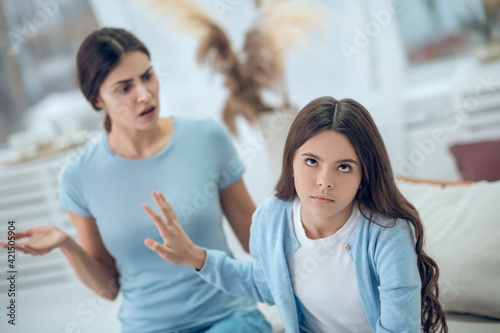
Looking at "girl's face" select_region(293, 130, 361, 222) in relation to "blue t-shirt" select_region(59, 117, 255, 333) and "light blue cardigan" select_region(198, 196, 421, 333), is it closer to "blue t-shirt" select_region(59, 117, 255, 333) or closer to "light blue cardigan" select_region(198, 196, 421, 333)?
"light blue cardigan" select_region(198, 196, 421, 333)

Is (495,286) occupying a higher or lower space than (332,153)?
lower

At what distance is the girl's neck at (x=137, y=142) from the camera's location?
133 cm

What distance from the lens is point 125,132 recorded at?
132 centimetres

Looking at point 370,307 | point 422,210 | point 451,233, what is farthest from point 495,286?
point 370,307

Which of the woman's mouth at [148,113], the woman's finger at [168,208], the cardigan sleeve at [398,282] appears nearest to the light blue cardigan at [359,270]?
the cardigan sleeve at [398,282]

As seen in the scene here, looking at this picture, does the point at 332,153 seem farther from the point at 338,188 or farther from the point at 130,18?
the point at 130,18

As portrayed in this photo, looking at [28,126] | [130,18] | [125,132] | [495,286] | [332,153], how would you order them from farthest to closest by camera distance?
[28,126] < [130,18] < [125,132] < [495,286] < [332,153]

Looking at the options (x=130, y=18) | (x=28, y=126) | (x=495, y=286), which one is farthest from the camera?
(x=28, y=126)

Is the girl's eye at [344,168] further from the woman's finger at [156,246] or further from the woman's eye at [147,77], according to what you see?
the woman's eye at [147,77]

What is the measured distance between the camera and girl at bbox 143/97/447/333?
0.92 meters

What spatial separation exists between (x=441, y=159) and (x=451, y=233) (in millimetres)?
1182

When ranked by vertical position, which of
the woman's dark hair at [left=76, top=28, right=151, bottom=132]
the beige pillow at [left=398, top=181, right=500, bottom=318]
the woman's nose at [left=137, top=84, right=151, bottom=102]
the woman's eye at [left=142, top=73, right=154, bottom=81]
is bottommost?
the beige pillow at [left=398, top=181, right=500, bottom=318]

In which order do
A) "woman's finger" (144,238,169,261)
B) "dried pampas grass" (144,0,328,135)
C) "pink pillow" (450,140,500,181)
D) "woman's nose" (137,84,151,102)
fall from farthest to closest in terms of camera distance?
"dried pampas grass" (144,0,328,135)
"pink pillow" (450,140,500,181)
"woman's nose" (137,84,151,102)
"woman's finger" (144,238,169,261)

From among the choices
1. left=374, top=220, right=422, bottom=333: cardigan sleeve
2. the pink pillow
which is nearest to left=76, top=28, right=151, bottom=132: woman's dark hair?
left=374, top=220, right=422, bottom=333: cardigan sleeve
